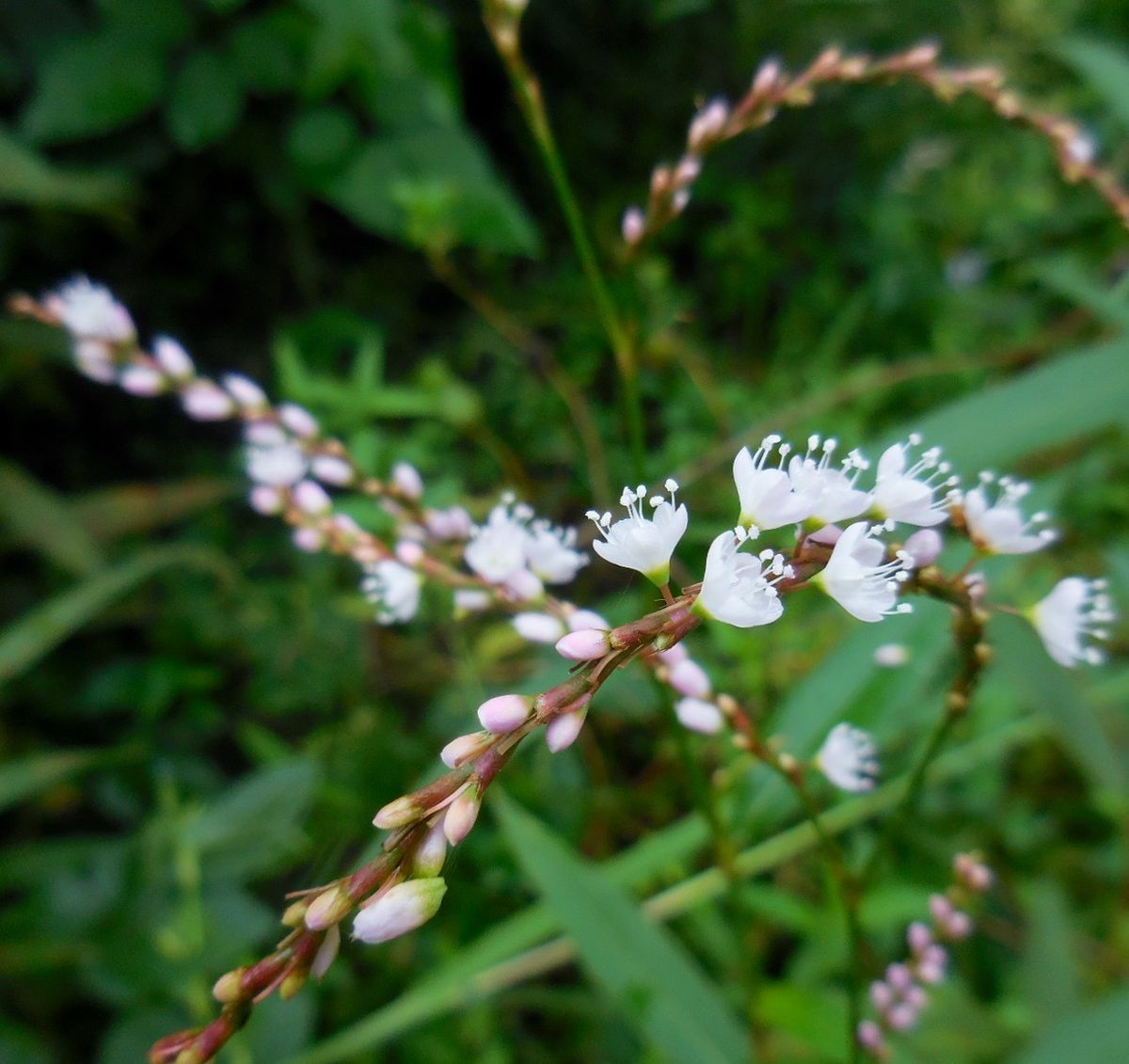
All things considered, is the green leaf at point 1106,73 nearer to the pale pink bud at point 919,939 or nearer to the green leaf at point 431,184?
the green leaf at point 431,184

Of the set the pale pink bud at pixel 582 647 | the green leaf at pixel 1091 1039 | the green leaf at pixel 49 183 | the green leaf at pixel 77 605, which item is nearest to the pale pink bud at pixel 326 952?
the pale pink bud at pixel 582 647

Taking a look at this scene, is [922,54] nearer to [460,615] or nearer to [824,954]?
[460,615]

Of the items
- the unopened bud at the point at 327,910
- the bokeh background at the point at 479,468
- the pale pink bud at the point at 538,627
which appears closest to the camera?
the unopened bud at the point at 327,910

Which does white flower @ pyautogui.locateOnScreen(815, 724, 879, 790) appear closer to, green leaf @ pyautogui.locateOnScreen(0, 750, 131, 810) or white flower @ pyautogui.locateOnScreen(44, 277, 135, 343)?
white flower @ pyautogui.locateOnScreen(44, 277, 135, 343)

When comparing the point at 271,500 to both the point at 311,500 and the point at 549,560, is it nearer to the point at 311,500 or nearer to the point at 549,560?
the point at 311,500

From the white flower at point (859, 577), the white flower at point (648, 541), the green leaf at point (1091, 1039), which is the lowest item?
the green leaf at point (1091, 1039)

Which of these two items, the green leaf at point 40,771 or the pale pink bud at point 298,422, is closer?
the pale pink bud at point 298,422

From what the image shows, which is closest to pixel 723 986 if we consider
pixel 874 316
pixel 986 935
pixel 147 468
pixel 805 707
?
pixel 986 935
